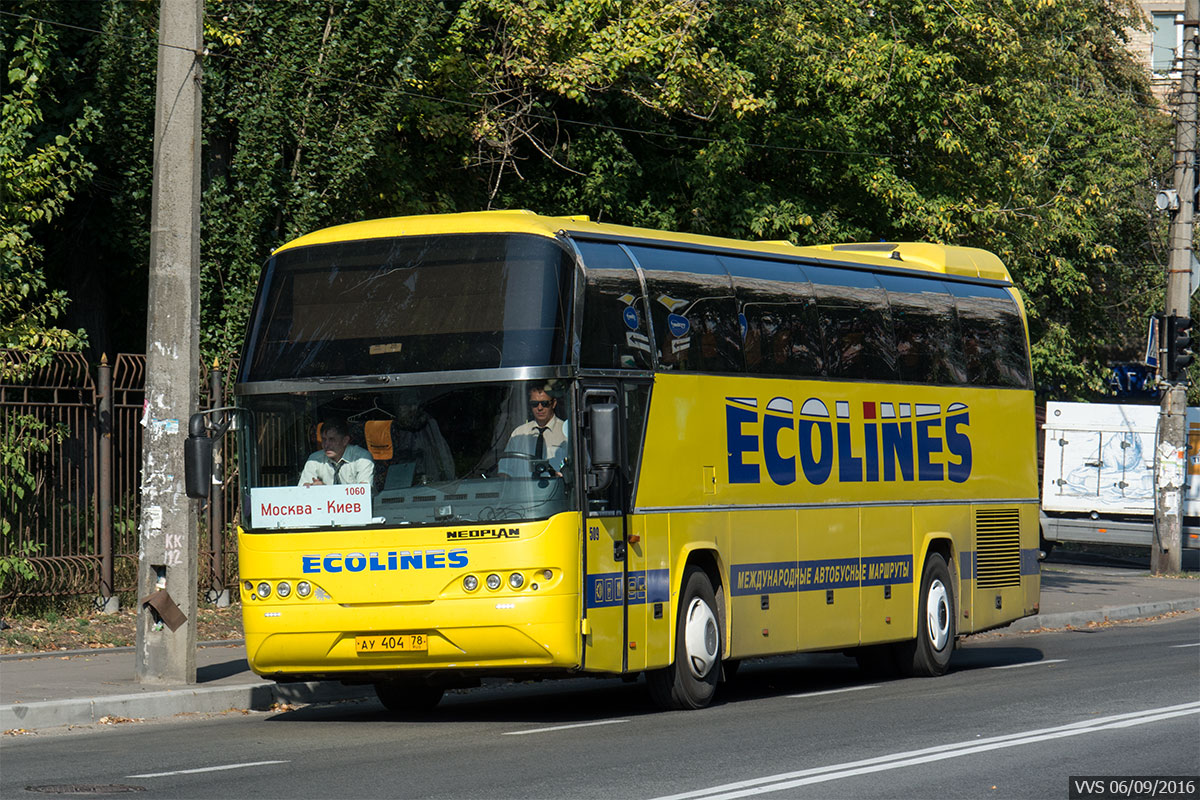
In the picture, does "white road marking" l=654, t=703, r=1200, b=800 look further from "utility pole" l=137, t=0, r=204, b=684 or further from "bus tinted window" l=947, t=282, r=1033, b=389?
"utility pole" l=137, t=0, r=204, b=684

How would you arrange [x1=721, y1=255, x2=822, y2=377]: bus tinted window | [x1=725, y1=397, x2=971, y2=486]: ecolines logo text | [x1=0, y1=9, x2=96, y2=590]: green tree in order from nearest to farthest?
[x1=725, y1=397, x2=971, y2=486]: ecolines logo text
[x1=721, y1=255, x2=822, y2=377]: bus tinted window
[x1=0, y1=9, x2=96, y2=590]: green tree

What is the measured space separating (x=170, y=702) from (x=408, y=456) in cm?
307

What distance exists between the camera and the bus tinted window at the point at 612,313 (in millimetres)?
12156

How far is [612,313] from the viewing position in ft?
40.9

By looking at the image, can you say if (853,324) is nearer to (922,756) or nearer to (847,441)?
(847,441)

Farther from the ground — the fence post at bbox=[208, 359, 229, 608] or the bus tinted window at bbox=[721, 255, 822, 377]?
the bus tinted window at bbox=[721, 255, 822, 377]

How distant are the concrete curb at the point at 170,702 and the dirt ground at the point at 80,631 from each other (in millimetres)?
3241

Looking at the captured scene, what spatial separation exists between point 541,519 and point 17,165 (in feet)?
28.4

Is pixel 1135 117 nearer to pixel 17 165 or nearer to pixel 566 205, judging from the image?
pixel 566 205

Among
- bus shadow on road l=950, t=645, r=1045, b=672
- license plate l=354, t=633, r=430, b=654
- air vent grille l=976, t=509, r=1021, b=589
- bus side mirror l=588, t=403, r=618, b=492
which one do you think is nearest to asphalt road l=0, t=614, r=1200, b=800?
license plate l=354, t=633, r=430, b=654

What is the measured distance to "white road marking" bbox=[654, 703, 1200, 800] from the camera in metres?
8.66

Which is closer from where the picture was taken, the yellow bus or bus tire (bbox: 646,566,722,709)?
the yellow bus

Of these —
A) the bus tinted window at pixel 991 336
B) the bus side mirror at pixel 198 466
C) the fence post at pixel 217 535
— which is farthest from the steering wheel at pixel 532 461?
the fence post at pixel 217 535

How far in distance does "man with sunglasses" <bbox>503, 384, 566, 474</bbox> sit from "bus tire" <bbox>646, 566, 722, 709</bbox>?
1938 millimetres
